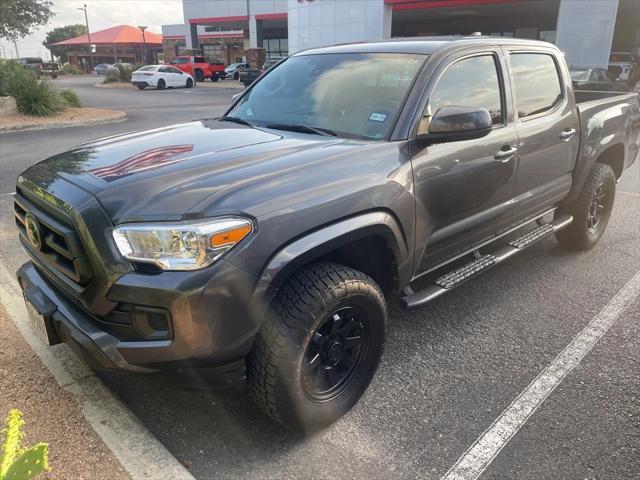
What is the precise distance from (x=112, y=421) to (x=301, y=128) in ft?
6.20

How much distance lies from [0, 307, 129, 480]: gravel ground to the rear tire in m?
4.12

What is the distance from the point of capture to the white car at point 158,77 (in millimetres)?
30672

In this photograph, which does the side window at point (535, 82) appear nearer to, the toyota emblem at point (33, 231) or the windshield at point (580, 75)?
the toyota emblem at point (33, 231)

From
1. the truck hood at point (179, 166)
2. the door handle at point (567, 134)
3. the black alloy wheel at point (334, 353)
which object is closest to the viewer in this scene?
the truck hood at point (179, 166)

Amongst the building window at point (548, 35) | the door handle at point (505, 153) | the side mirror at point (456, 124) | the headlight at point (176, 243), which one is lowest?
the headlight at point (176, 243)

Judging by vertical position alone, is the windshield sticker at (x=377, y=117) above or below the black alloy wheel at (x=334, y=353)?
above

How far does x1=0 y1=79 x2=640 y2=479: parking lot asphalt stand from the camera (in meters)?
2.42

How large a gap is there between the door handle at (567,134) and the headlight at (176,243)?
3096 mm

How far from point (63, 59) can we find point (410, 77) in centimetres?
9105

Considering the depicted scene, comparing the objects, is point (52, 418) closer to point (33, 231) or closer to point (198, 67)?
point (33, 231)

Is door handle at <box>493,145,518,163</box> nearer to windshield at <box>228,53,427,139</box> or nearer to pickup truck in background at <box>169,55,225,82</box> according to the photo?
windshield at <box>228,53,427,139</box>

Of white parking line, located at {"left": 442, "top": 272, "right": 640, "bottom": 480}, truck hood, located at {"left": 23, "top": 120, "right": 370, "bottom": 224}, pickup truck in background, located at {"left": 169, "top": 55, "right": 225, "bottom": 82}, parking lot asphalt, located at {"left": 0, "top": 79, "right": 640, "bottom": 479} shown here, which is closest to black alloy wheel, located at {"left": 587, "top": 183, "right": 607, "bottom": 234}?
parking lot asphalt, located at {"left": 0, "top": 79, "right": 640, "bottom": 479}

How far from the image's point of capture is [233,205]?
7.13ft

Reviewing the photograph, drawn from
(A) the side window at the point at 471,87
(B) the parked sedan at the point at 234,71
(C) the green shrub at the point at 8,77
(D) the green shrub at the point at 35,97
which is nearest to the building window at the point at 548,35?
(B) the parked sedan at the point at 234,71
